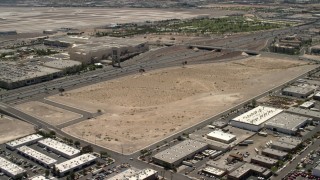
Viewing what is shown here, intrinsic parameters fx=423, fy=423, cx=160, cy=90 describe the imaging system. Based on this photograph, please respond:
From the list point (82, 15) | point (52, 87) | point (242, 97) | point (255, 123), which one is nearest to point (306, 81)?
point (242, 97)

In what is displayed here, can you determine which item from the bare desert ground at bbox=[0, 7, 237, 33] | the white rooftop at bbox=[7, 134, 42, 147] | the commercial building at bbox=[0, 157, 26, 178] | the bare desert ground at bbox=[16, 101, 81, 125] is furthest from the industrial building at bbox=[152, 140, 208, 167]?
the bare desert ground at bbox=[0, 7, 237, 33]

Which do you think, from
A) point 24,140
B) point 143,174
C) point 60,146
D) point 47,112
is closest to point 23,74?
point 47,112

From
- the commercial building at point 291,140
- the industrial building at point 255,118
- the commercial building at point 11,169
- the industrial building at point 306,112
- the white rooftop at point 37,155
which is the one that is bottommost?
the commercial building at point 11,169

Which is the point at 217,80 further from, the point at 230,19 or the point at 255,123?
the point at 230,19

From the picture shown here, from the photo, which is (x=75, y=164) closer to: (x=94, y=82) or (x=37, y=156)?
(x=37, y=156)

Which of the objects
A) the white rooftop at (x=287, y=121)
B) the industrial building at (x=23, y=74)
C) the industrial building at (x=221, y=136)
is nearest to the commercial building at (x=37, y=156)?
the industrial building at (x=221, y=136)

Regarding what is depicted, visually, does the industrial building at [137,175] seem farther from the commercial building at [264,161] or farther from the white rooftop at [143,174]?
the commercial building at [264,161]
